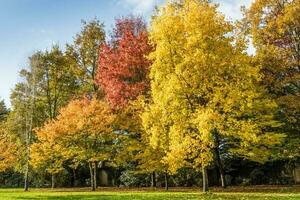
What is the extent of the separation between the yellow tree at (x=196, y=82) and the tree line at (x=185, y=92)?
6 cm

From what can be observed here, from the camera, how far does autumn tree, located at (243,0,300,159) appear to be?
29.6m

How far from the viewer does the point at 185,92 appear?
82.4 feet

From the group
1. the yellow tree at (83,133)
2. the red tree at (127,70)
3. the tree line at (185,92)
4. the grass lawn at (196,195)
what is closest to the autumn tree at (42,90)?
the tree line at (185,92)

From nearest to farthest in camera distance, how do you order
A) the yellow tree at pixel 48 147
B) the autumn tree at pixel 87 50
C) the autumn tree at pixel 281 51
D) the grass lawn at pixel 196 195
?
the grass lawn at pixel 196 195
the autumn tree at pixel 281 51
the yellow tree at pixel 48 147
the autumn tree at pixel 87 50

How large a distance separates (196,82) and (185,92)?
91 cm

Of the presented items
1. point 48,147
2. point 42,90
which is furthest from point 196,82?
point 42,90

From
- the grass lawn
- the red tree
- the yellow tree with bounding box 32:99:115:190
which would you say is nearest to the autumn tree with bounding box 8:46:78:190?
the yellow tree with bounding box 32:99:115:190

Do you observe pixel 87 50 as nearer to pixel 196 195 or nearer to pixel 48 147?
pixel 48 147

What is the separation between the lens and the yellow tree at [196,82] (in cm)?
2398

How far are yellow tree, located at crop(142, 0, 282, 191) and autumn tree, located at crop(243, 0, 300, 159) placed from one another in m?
4.40

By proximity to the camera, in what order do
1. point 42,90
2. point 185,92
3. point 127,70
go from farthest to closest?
1. point 42,90
2. point 127,70
3. point 185,92

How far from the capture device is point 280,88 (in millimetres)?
30812

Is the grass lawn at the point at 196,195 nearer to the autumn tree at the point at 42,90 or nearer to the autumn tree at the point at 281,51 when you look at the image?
the autumn tree at the point at 281,51

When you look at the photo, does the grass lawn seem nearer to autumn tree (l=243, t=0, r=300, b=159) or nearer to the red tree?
autumn tree (l=243, t=0, r=300, b=159)
